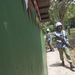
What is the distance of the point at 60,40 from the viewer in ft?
30.4

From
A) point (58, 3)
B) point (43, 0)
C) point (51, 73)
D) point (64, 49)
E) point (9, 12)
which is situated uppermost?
point (58, 3)

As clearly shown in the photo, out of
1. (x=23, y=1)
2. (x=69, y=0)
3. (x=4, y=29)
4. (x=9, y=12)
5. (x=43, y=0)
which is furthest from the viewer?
(x=69, y=0)

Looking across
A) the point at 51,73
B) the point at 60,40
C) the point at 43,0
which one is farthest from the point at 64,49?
the point at 43,0

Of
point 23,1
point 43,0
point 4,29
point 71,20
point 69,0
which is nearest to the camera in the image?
point 4,29

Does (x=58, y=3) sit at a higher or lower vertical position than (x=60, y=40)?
higher

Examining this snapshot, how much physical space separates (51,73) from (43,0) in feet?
11.0

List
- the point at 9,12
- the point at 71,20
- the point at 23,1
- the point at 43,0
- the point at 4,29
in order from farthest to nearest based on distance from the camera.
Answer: the point at 71,20 → the point at 43,0 → the point at 23,1 → the point at 9,12 → the point at 4,29

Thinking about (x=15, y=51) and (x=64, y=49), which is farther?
(x=64, y=49)

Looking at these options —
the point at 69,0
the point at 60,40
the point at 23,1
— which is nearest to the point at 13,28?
the point at 23,1

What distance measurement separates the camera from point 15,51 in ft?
6.24

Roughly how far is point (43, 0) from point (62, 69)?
3590mm

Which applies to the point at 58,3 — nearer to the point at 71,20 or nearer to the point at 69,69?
the point at 69,69

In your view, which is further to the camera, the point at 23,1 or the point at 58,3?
the point at 58,3

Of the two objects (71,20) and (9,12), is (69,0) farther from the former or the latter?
(71,20)
